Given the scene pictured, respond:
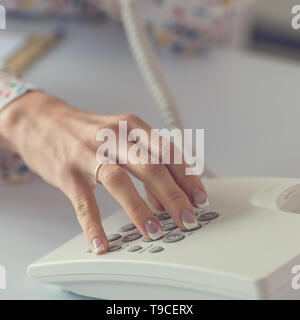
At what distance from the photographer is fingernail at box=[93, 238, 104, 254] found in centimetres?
55

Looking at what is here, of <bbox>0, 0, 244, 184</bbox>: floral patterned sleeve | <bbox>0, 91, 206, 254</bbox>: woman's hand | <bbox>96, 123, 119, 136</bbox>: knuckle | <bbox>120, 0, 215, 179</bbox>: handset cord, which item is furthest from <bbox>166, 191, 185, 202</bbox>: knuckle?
<bbox>0, 0, 244, 184</bbox>: floral patterned sleeve

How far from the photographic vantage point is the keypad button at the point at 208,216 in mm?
558

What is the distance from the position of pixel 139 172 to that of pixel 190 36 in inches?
19.8

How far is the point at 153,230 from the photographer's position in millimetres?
552

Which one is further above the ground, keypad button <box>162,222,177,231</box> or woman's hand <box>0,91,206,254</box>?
woman's hand <box>0,91,206,254</box>

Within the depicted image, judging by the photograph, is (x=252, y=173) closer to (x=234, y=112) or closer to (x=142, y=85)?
(x=234, y=112)

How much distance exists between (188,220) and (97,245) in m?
0.08

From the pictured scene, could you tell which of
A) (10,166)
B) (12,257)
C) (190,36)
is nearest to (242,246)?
(12,257)

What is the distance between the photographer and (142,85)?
0.97 metres

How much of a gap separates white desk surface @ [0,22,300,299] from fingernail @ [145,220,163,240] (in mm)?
96

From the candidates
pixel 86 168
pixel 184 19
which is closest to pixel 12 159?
pixel 86 168

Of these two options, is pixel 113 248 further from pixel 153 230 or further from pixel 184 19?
pixel 184 19
